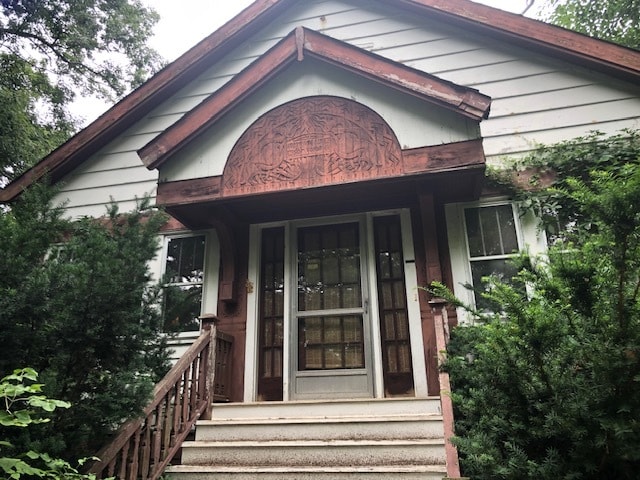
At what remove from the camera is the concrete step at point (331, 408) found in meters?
3.89

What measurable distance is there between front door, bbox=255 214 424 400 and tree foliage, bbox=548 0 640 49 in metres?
8.09

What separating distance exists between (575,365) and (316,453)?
6.70ft

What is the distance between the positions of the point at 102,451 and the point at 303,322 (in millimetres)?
2699

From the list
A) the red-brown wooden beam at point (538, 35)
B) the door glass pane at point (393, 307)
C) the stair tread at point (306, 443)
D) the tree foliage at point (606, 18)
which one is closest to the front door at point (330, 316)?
the door glass pane at point (393, 307)

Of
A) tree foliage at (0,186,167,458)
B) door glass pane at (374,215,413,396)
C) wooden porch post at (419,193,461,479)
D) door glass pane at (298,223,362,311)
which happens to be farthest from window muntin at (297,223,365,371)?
tree foliage at (0,186,167,458)

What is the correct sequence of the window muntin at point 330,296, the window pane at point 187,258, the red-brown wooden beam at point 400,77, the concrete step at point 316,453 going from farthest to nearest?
the window pane at point 187,258
the window muntin at point 330,296
the red-brown wooden beam at point 400,77
the concrete step at point 316,453

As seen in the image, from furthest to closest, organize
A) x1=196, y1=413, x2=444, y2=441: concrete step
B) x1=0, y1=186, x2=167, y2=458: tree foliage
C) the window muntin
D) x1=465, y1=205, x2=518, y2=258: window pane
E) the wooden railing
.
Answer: the window muntin → x1=465, y1=205, x2=518, y2=258: window pane → x1=196, y1=413, x2=444, y2=441: concrete step → the wooden railing → x1=0, y1=186, x2=167, y2=458: tree foliage

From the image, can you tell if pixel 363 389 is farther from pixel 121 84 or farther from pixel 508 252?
pixel 121 84

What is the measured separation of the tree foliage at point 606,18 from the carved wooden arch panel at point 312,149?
26.3 feet

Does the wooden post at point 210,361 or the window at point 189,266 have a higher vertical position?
the window at point 189,266

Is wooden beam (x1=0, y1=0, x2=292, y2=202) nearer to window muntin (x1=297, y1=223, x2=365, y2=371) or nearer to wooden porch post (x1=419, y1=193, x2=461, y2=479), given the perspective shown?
window muntin (x1=297, y1=223, x2=365, y2=371)

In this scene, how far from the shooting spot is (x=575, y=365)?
2240 millimetres

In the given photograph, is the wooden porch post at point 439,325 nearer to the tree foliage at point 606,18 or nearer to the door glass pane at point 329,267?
the door glass pane at point 329,267

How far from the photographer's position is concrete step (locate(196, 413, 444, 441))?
3594mm
